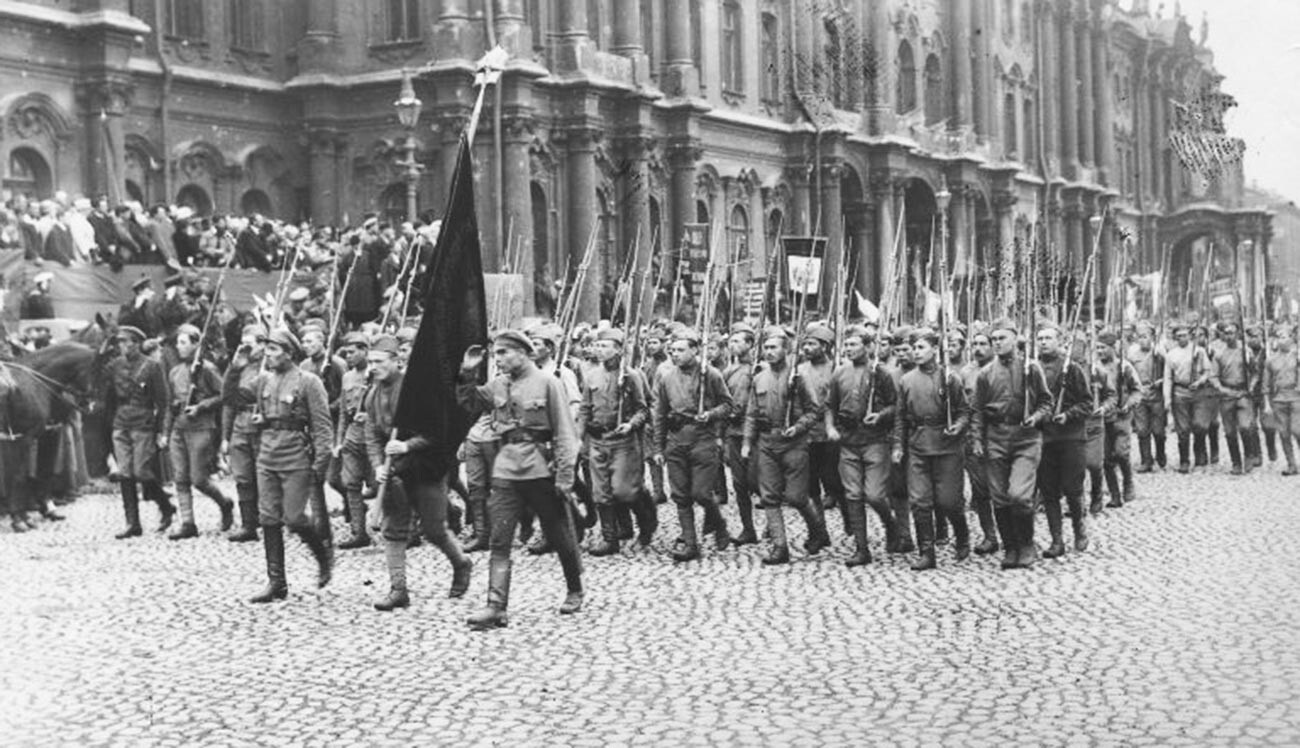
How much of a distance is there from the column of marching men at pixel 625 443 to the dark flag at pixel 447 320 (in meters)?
0.23

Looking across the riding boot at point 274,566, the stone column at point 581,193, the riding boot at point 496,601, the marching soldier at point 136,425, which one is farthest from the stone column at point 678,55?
the riding boot at point 496,601

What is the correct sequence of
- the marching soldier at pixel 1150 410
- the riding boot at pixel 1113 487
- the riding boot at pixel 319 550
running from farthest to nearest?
the marching soldier at pixel 1150 410 → the riding boot at pixel 1113 487 → the riding boot at pixel 319 550

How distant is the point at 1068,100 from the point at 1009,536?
5201 centimetres

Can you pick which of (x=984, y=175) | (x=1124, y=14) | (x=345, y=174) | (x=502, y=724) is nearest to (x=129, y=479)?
(x=502, y=724)

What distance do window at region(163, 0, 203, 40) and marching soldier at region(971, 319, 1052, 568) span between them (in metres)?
21.7

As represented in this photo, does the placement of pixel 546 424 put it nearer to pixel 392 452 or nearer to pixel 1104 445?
pixel 392 452

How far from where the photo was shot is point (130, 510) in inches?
595

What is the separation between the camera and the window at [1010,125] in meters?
56.8

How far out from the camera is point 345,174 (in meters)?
32.4

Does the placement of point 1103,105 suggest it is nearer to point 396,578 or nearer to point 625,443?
point 625,443

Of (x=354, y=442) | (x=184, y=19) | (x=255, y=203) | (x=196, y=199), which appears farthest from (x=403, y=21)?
(x=354, y=442)

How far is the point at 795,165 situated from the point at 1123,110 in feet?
96.9

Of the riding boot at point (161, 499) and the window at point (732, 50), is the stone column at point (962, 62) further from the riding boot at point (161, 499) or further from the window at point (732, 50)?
the riding boot at point (161, 499)

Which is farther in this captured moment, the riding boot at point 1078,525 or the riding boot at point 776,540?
the riding boot at point 1078,525
